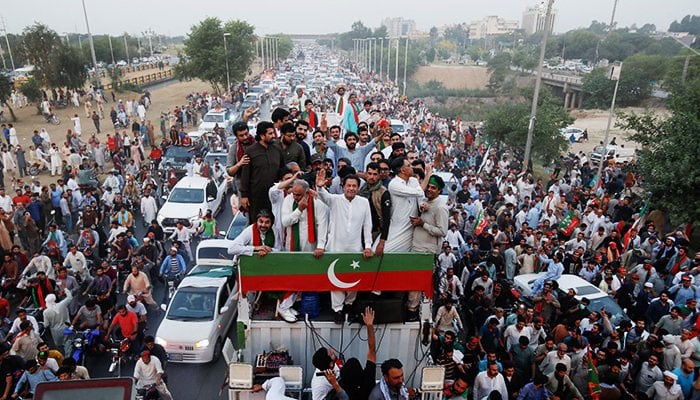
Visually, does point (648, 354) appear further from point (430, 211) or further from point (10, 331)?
point (10, 331)

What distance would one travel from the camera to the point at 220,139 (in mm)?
23000

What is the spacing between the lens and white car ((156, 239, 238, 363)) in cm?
833

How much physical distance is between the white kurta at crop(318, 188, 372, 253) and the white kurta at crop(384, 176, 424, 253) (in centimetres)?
47

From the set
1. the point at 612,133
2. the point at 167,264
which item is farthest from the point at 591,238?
the point at 612,133

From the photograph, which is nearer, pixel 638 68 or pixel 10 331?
pixel 10 331

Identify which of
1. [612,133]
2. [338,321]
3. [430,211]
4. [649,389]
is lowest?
[612,133]

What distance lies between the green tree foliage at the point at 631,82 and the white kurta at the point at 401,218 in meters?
54.6

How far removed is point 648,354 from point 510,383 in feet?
8.08

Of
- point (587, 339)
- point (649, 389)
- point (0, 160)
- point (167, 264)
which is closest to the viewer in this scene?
point (649, 389)

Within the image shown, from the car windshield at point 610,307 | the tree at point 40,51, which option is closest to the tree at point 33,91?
the tree at point 40,51

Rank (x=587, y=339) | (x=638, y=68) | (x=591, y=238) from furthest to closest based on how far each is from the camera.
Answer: (x=638, y=68) → (x=591, y=238) → (x=587, y=339)

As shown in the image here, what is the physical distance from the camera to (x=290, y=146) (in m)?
7.11

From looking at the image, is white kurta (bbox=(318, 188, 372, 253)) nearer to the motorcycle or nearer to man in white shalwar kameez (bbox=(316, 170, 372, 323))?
man in white shalwar kameez (bbox=(316, 170, 372, 323))

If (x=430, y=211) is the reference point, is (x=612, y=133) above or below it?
below
